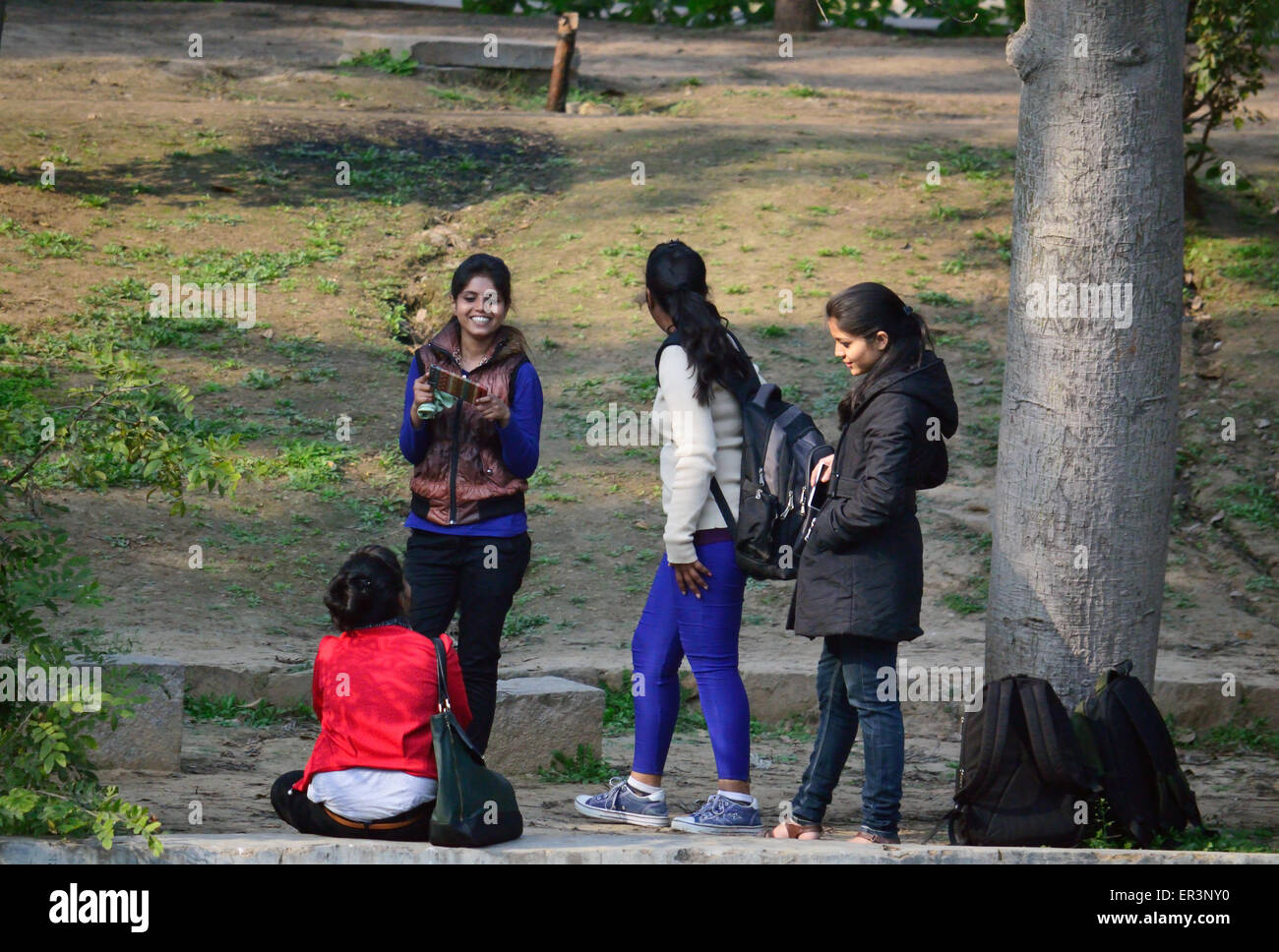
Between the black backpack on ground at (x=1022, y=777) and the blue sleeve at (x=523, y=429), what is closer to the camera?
the black backpack on ground at (x=1022, y=777)

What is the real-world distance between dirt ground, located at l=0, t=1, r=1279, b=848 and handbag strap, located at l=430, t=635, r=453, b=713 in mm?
1009

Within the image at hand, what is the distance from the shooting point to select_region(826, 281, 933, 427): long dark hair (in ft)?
14.9

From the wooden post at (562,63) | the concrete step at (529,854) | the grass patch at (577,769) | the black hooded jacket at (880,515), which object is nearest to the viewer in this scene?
the concrete step at (529,854)

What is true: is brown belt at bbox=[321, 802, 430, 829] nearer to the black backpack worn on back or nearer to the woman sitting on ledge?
the woman sitting on ledge

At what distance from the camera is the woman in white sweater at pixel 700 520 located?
4.65 meters

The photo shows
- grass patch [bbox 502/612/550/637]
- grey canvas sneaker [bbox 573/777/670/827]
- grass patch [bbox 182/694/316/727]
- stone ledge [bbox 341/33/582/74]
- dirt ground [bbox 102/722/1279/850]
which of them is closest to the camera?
grey canvas sneaker [bbox 573/777/670/827]

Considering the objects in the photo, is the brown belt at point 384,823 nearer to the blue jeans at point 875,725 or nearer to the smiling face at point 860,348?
the blue jeans at point 875,725

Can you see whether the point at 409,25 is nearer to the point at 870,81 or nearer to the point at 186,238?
the point at 870,81

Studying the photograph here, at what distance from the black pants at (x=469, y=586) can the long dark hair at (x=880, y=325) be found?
1.30m

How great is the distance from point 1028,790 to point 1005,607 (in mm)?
814

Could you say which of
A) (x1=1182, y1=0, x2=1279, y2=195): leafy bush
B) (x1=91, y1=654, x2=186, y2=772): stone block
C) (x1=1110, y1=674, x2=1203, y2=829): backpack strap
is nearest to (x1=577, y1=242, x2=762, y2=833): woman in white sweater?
(x1=1110, y1=674, x2=1203, y2=829): backpack strap

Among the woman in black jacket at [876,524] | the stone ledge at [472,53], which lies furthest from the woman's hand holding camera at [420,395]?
the stone ledge at [472,53]

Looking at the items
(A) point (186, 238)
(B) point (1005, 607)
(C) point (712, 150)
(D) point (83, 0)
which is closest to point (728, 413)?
(B) point (1005, 607)

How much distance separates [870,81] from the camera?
16.5m
